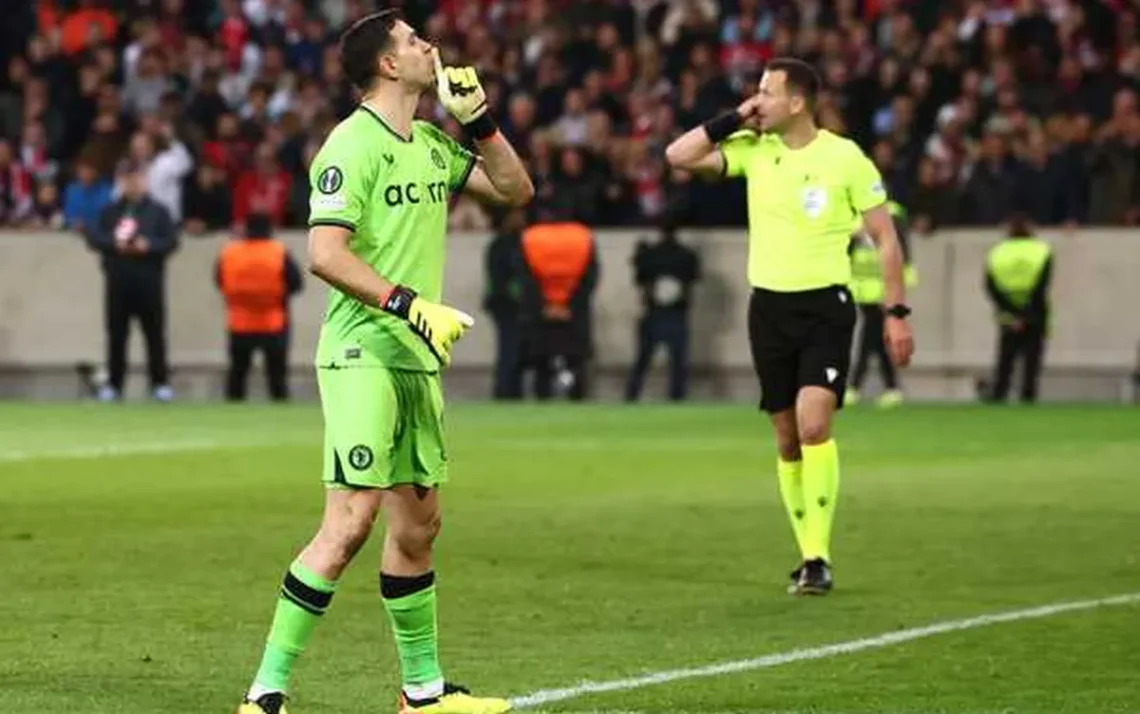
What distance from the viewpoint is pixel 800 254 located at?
14.1m

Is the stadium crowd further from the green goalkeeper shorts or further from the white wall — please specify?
the green goalkeeper shorts

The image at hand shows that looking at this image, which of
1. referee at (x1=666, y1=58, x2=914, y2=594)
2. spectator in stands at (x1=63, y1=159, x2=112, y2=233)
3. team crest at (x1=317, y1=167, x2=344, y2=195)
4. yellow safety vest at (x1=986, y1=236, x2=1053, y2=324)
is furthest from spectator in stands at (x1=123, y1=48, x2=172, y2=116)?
team crest at (x1=317, y1=167, x2=344, y2=195)

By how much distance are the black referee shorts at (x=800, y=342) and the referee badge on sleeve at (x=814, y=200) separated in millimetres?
361

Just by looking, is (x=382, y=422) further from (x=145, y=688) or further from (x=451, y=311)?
(x=145, y=688)

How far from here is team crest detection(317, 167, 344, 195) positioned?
30.1 ft

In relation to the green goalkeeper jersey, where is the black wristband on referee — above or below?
above

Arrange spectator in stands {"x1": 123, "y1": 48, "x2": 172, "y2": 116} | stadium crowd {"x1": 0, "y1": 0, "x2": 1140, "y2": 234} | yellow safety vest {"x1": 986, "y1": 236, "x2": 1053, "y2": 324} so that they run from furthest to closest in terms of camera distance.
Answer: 1. spectator in stands {"x1": 123, "y1": 48, "x2": 172, "y2": 116}
2. stadium crowd {"x1": 0, "y1": 0, "x2": 1140, "y2": 234}
3. yellow safety vest {"x1": 986, "y1": 236, "x2": 1053, "y2": 324}

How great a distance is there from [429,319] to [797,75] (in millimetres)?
5156

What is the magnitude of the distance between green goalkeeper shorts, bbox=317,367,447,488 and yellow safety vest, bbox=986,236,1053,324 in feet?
71.8

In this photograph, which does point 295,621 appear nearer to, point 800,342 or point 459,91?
point 459,91

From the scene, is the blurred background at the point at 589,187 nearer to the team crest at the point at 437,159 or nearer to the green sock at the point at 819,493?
the green sock at the point at 819,493

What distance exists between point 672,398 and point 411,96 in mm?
23527

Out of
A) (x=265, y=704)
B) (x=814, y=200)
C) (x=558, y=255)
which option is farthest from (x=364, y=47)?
(x=558, y=255)

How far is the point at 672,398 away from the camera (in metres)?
32.9
